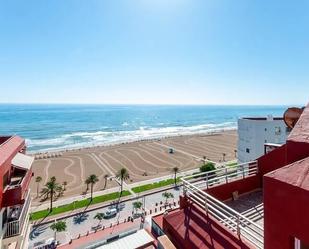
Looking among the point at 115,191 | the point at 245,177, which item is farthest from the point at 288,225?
the point at 115,191

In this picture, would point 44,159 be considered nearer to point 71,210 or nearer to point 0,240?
point 71,210

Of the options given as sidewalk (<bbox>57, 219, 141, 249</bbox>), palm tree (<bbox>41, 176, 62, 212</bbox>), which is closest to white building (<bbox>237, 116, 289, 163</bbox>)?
sidewalk (<bbox>57, 219, 141, 249</bbox>)

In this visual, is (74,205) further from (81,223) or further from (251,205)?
(251,205)

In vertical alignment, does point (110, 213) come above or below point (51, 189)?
below

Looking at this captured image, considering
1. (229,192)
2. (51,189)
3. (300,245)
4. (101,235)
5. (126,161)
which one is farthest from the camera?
(126,161)

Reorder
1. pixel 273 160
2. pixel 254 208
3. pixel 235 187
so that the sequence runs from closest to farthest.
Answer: pixel 254 208 → pixel 235 187 → pixel 273 160

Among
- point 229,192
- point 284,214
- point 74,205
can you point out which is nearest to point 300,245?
point 284,214

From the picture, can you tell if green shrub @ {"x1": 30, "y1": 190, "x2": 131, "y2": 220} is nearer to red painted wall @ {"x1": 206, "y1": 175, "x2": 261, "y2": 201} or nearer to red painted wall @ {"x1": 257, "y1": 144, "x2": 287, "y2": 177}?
red painted wall @ {"x1": 206, "y1": 175, "x2": 261, "y2": 201}
